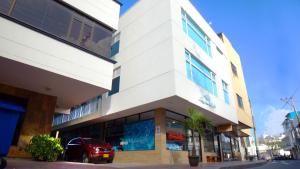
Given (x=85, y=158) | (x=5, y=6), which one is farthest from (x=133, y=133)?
(x=5, y=6)

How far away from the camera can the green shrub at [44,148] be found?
9.26 metres

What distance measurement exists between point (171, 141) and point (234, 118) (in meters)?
9.03

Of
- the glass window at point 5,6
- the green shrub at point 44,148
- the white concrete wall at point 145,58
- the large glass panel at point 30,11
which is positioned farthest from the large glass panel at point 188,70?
the glass window at point 5,6

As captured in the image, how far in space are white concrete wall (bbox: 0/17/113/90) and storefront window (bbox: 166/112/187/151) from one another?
219 inches

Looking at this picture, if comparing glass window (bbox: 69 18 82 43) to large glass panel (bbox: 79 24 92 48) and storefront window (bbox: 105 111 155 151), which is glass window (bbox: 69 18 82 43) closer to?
large glass panel (bbox: 79 24 92 48)

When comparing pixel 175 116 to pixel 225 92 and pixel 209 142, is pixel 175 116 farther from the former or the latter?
pixel 225 92

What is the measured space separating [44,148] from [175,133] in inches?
335

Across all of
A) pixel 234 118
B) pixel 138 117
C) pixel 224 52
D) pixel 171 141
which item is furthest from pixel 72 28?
pixel 224 52

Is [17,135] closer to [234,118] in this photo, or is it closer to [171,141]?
[171,141]

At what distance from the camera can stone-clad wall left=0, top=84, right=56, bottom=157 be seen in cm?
1048

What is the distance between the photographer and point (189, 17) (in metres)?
17.2

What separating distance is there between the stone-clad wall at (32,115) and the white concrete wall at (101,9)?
550 cm

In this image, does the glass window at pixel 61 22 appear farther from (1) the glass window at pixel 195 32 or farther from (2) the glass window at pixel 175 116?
(1) the glass window at pixel 195 32

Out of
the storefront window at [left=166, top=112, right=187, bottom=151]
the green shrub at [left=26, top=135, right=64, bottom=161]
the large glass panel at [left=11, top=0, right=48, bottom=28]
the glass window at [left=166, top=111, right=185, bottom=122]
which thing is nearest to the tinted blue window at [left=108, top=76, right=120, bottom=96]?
the glass window at [left=166, top=111, right=185, bottom=122]
